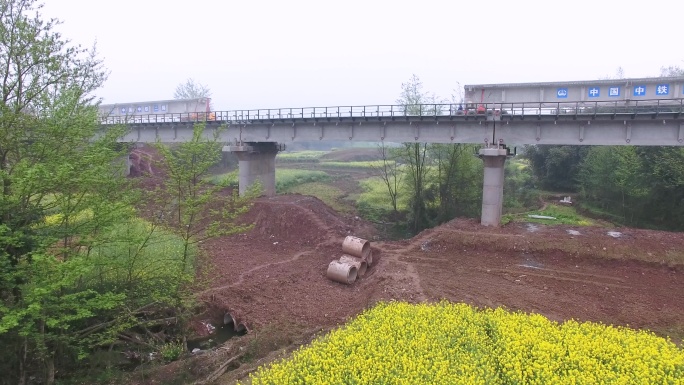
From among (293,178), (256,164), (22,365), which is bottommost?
(22,365)

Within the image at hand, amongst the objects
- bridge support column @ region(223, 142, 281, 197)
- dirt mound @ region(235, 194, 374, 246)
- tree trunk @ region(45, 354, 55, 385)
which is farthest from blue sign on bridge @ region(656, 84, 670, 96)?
tree trunk @ region(45, 354, 55, 385)

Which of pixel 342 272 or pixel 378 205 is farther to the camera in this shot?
pixel 378 205

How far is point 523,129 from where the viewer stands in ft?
93.7

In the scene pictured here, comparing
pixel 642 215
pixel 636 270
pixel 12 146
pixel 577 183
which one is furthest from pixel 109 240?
pixel 577 183

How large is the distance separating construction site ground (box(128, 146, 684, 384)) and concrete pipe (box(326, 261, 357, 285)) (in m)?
0.29

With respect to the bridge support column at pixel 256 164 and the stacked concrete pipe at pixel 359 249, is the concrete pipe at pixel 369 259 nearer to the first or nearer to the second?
the stacked concrete pipe at pixel 359 249

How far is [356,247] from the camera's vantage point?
2416 cm

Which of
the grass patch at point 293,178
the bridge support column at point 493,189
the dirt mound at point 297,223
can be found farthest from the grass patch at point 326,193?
the bridge support column at point 493,189

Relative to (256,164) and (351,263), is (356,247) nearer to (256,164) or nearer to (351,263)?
(351,263)

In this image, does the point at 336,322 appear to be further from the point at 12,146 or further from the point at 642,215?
the point at 642,215

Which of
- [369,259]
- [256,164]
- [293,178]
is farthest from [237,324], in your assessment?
[293,178]

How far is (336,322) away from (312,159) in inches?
3254

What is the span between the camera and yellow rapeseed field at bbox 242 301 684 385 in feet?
34.3

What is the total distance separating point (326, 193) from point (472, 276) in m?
33.0
